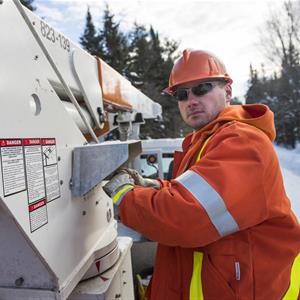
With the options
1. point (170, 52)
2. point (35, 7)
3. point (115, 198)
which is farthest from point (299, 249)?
point (170, 52)

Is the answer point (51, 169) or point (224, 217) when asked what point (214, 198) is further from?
point (51, 169)

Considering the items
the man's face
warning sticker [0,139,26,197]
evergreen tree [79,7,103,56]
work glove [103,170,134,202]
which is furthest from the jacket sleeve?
evergreen tree [79,7,103,56]

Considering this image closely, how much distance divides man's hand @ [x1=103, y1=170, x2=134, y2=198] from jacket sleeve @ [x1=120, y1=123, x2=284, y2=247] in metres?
0.12

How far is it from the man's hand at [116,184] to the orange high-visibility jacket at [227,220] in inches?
3.5

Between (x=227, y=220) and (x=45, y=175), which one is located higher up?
(x=45, y=175)

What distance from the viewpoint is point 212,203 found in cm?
142

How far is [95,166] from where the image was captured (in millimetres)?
1699

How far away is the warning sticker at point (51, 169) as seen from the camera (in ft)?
4.73

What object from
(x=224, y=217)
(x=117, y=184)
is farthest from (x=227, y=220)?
(x=117, y=184)

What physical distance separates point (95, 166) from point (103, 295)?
29.0 inches

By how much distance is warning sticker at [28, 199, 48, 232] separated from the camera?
129 centimetres

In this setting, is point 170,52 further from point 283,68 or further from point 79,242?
point 79,242

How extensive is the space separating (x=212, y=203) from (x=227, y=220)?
0.11 m

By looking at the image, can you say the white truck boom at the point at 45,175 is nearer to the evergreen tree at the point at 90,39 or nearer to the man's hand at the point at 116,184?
the man's hand at the point at 116,184
